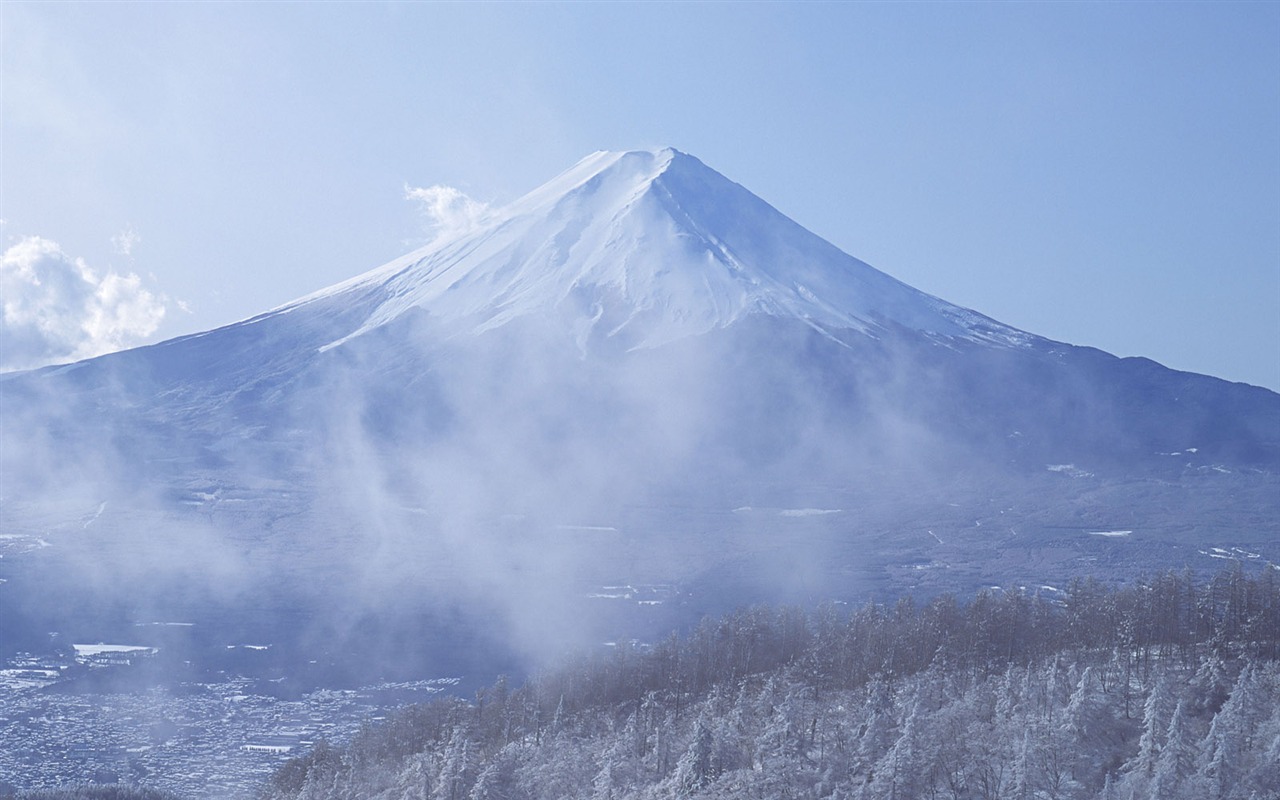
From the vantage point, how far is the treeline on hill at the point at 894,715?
2570 cm

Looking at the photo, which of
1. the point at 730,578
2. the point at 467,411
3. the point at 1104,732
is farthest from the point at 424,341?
the point at 1104,732

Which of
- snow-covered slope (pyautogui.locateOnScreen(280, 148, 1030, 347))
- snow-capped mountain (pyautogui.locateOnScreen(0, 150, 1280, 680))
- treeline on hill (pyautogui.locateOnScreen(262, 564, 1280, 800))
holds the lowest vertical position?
treeline on hill (pyautogui.locateOnScreen(262, 564, 1280, 800))

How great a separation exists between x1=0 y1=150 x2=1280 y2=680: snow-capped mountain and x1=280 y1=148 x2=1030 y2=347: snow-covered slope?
1.18 ft

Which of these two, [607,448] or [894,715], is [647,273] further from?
[894,715]

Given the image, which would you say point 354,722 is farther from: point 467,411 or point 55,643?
point 467,411

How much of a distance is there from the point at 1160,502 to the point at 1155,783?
2157 inches

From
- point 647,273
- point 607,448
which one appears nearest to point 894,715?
point 607,448

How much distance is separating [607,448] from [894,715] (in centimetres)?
5579

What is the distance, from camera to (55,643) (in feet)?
188

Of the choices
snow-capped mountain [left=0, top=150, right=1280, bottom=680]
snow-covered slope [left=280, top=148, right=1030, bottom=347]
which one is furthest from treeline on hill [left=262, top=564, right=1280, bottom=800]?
snow-covered slope [left=280, top=148, right=1030, bottom=347]

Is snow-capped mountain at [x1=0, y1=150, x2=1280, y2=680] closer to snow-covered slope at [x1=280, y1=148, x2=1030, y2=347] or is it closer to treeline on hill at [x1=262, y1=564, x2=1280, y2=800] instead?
snow-covered slope at [x1=280, y1=148, x2=1030, y2=347]

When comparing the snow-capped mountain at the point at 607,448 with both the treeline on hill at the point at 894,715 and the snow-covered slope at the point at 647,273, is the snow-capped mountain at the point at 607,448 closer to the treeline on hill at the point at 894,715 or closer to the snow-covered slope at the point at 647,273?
the snow-covered slope at the point at 647,273

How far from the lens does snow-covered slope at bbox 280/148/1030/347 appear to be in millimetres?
97062

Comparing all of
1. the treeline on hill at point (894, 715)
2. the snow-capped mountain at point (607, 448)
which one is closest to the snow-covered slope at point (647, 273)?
the snow-capped mountain at point (607, 448)
